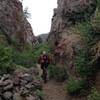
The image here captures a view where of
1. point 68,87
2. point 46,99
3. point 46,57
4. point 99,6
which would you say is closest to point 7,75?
point 46,99

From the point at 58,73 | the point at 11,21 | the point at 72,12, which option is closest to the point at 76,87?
the point at 58,73

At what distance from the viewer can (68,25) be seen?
23.5m

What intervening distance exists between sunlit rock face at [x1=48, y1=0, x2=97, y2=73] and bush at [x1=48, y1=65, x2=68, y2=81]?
405mm

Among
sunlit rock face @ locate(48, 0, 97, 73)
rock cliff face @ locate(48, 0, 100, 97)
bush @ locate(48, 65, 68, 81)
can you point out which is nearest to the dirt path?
bush @ locate(48, 65, 68, 81)

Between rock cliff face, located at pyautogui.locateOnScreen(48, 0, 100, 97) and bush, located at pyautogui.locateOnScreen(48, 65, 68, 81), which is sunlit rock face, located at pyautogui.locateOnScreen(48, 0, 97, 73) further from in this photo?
bush, located at pyautogui.locateOnScreen(48, 65, 68, 81)

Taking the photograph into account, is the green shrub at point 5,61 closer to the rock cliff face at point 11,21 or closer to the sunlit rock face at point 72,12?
the rock cliff face at point 11,21

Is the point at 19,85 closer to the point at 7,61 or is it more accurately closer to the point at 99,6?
the point at 7,61

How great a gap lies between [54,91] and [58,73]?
2357 mm

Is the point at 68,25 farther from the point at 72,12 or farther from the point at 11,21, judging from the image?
the point at 11,21

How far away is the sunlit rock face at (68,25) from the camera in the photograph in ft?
66.0

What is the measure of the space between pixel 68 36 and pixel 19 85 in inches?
296

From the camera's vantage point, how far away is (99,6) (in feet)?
68.1

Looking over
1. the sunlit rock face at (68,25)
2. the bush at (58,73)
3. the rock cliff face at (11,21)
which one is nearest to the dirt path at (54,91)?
the bush at (58,73)

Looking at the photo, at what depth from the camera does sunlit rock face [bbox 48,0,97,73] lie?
20109 mm
